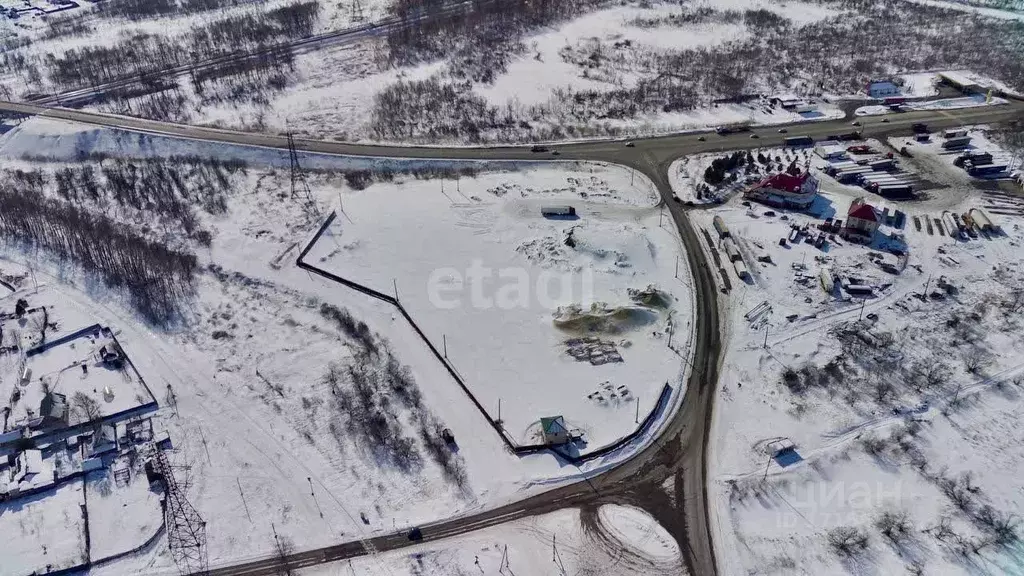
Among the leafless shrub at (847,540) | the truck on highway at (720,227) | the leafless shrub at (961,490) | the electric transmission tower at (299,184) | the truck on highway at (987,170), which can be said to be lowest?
the leafless shrub at (847,540)

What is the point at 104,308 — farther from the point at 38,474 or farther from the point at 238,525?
the point at 238,525

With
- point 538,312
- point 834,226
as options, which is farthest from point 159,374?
point 834,226

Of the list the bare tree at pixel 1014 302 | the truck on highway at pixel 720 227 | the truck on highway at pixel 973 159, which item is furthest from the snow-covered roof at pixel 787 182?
the truck on highway at pixel 973 159

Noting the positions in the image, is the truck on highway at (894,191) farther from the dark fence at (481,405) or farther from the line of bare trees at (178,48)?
the line of bare trees at (178,48)

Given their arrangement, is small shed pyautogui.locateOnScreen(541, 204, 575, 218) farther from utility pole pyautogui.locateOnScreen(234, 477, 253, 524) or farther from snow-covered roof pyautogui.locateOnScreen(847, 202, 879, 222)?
utility pole pyautogui.locateOnScreen(234, 477, 253, 524)

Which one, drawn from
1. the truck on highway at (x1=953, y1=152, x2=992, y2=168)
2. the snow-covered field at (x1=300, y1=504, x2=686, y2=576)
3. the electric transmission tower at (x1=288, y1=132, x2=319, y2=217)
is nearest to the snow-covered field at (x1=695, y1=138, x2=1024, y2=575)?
the snow-covered field at (x1=300, y1=504, x2=686, y2=576)

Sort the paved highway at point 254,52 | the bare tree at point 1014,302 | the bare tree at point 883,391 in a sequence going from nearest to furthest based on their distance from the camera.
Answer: the bare tree at point 883,391
the bare tree at point 1014,302
the paved highway at point 254,52

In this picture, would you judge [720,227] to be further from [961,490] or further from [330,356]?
[330,356]
